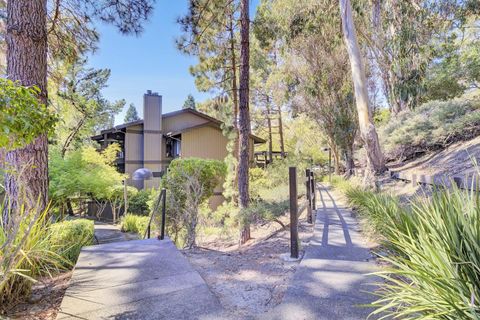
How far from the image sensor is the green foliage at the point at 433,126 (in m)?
9.35

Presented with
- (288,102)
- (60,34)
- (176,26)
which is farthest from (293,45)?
(60,34)

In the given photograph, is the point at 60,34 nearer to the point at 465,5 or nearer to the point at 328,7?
the point at 328,7

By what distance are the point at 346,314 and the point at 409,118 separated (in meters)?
11.7

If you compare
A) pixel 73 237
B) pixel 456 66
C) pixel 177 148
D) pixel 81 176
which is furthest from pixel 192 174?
pixel 456 66

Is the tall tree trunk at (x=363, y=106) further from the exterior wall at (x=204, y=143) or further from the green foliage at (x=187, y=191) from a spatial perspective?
the exterior wall at (x=204, y=143)

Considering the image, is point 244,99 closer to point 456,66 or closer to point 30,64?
point 30,64

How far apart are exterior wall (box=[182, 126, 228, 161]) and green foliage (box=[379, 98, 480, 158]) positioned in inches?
367

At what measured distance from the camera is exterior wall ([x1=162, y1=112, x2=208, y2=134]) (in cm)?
1741

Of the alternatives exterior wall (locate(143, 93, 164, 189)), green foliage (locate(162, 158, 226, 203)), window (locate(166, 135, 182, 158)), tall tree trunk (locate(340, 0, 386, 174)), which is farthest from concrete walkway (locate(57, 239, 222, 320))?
window (locate(166, 135, 182, 158))

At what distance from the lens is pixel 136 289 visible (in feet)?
8.61

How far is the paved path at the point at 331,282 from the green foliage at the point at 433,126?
765 cm

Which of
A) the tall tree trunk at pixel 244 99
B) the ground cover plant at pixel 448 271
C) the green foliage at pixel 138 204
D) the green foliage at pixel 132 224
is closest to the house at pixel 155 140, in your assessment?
the green foliage at pixel 138 204

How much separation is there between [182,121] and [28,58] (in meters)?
14.1

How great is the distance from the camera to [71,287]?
8.62 feet
